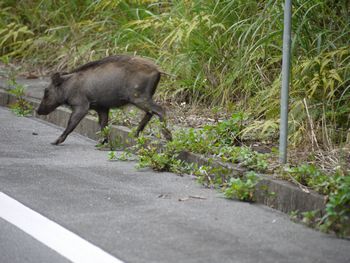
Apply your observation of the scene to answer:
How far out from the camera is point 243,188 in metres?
6.73

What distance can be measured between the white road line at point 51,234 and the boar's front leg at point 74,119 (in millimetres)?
2565

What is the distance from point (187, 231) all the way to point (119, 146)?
3.24m

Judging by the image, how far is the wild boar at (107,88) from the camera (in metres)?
9.25

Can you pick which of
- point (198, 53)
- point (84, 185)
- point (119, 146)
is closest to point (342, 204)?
point (84, 185)

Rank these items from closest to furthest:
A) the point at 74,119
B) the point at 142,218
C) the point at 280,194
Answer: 1. the point at 142,218
2. the point at 280,194
3. the point at 74,119

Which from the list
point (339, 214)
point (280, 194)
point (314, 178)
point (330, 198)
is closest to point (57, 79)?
Answer: point (280, 194)

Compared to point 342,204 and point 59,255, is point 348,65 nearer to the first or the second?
point 342,204

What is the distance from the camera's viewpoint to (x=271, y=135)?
8609 millimetres

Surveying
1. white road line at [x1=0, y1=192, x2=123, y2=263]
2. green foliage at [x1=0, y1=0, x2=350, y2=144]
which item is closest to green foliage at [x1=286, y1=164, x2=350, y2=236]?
green foliage at [x1=0, y1=0, x2=350, y2=144]

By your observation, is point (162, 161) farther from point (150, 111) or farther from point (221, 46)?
point (221, 46)

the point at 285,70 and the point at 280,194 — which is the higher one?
the point at 285,70

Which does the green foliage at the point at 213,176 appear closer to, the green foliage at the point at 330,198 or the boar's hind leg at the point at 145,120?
the green foliage at the point at 330,198

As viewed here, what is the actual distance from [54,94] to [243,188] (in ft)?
12.2

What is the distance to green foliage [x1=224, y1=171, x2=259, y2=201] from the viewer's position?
6.73 metres
